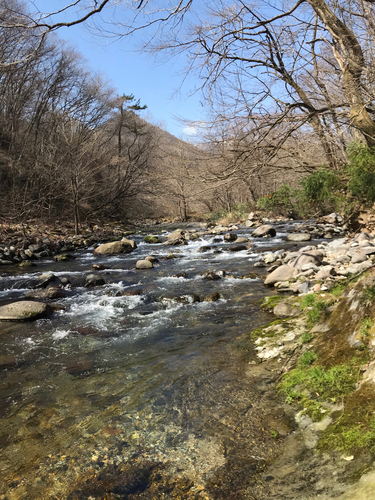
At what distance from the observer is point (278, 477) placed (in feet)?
6.26

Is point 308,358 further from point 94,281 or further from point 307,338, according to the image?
point 94,281

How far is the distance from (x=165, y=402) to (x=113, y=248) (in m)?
10.9

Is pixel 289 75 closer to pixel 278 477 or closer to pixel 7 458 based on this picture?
pixel 278 477

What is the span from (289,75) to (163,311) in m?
4.30

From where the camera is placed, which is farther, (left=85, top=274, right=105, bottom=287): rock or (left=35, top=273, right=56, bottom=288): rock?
(left=35, top=273, right=56, bottom=288): rock

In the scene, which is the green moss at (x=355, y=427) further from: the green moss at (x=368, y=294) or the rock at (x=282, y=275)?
the rock at (x=282, y=275)

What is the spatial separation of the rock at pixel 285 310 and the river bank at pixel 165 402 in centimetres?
3

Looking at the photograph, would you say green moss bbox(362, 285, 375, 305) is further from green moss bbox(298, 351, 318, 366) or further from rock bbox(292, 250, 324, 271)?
rock bbox(292, 250, 324, 271)

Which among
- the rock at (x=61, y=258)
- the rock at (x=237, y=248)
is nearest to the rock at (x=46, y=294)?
the rock at (x=61, y=258)

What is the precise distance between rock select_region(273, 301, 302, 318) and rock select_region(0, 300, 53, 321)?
4.17 metres

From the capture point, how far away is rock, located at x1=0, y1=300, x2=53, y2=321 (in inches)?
232

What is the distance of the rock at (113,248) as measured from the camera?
1316 centimetres

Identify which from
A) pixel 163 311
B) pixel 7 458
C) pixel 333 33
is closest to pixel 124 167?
pixel 163 311

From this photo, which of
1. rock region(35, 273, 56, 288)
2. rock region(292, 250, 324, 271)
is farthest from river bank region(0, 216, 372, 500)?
rock region(35, 273, 56, 288)
